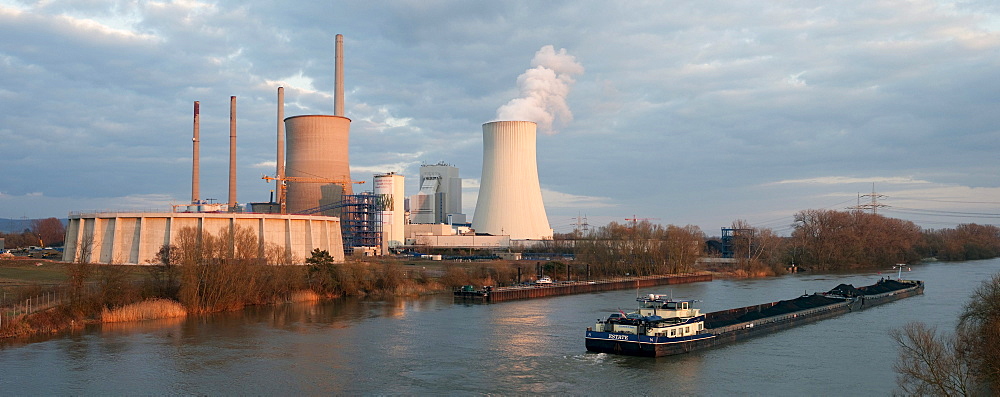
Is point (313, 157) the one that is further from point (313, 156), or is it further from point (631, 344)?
point (631, 344)

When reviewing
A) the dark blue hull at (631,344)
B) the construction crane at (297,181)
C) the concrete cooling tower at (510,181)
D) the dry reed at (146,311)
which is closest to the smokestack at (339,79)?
the construction crane at (297,181)

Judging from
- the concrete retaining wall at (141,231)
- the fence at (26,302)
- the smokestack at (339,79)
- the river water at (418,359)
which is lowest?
the river water at (418,359)

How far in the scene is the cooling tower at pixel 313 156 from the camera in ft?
178

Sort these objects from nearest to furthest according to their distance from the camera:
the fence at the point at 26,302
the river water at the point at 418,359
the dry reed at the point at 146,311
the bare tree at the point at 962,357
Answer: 1. the bare tree at the point at 962,357
2. the river water at the point at 418,359
3. the fence at the point at 26,302
4. the dry reed at the point at 146,311

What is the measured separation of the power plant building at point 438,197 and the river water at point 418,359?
60.3 meters

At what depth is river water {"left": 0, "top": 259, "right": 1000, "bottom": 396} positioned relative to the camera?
16.9 metres

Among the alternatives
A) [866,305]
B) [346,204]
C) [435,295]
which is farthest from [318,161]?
[866,305]

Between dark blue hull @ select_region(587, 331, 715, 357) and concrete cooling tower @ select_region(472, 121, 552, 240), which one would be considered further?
concrete cooling tower @ select_region(472, 121, 552, 240)

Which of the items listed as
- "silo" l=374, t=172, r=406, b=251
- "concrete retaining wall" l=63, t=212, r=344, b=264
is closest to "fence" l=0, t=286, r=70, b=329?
"concrete retaining wall" l=63, t=212, r=344, b=264

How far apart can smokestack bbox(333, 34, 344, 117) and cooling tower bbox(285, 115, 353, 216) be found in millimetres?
4303

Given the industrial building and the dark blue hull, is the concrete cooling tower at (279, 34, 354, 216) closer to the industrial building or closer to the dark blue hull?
the industrial building

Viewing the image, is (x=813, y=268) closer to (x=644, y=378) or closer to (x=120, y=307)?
(x=644, y=378)

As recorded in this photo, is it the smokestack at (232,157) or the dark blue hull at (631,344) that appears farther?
the smokestack at (232,157)

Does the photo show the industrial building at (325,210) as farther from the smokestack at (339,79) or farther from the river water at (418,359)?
the river water at (418,359)
